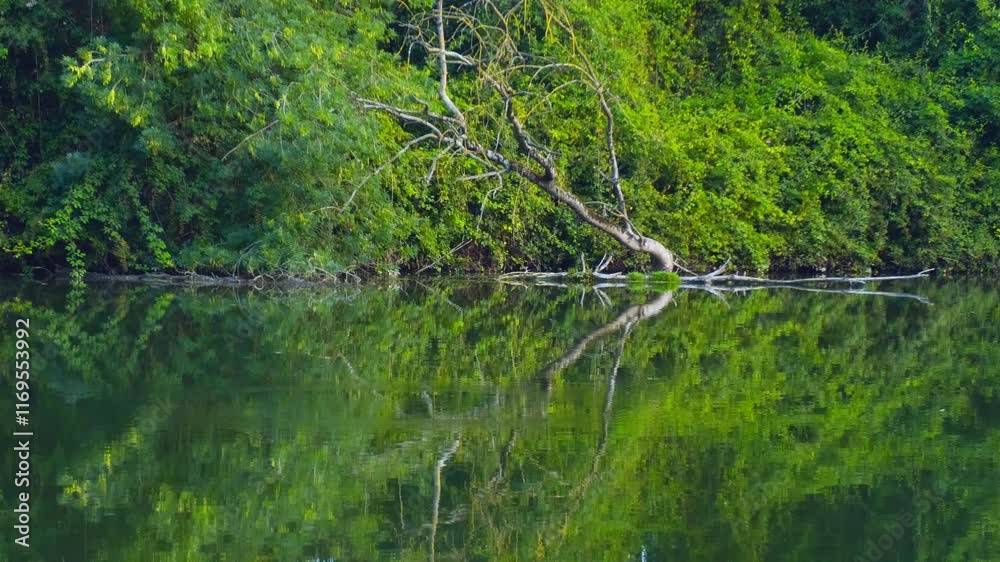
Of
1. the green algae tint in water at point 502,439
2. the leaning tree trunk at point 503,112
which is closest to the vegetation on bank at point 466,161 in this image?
the leaning tree trunk at point 503,112

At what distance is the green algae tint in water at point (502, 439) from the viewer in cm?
676

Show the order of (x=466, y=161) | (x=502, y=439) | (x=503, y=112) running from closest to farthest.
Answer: (x=502, y=439), (x=503, y=112), (x=466, y=161)

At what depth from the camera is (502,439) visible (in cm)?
886

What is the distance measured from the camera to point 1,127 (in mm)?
21078

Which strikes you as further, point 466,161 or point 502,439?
point 466,161

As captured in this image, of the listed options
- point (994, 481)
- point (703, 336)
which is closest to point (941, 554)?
point (994, 481)

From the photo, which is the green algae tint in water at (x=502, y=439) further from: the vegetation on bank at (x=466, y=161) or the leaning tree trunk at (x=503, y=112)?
the leaning tree trunk at (x=503, y=112)

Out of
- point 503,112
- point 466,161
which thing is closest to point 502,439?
point 503,112

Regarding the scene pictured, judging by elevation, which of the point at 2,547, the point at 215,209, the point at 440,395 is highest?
the point at 2,547

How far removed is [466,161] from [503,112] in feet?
4.75

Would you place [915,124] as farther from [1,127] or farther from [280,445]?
[280,445]

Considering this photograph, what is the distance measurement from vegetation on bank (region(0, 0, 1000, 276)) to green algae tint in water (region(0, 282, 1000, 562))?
4.32 m

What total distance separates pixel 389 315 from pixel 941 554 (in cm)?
1011

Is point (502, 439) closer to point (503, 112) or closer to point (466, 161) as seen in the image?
point (503, 112)
